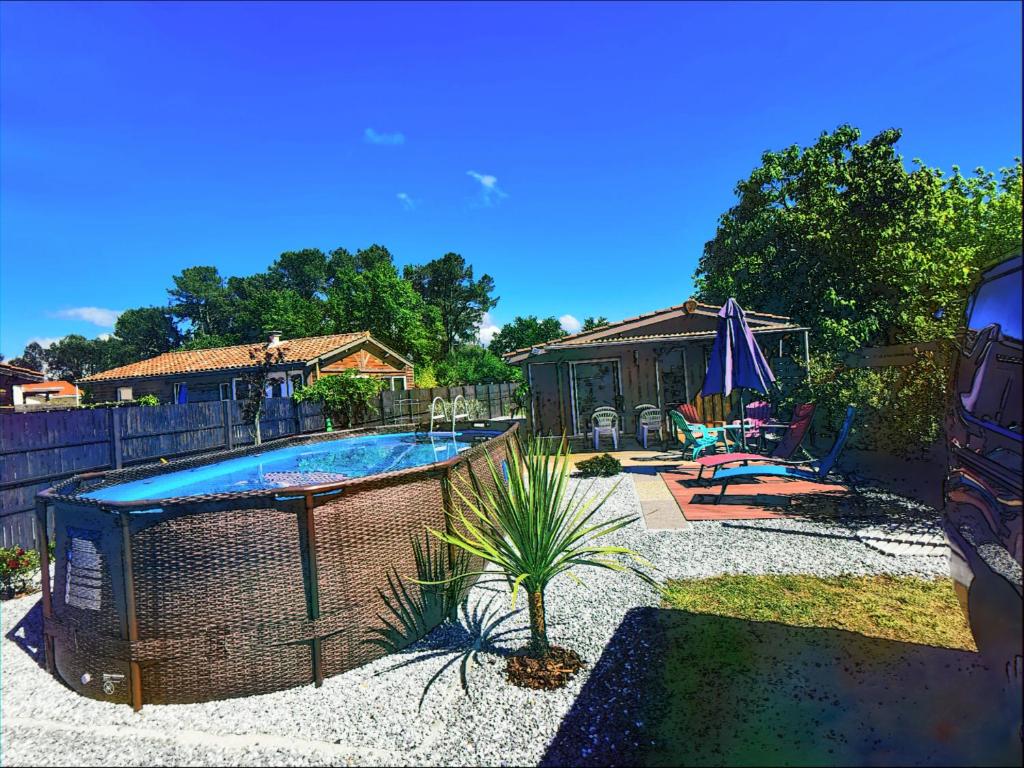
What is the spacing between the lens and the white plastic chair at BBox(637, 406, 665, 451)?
13201 millimetres

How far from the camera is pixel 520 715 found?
2936mm

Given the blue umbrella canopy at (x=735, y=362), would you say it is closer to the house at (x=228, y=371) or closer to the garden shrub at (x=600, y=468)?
the garden shrub at (x=600, y=468)

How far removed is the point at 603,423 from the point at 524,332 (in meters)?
38.4

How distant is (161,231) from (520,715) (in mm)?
48022

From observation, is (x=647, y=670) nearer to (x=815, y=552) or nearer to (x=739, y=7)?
(x=815, y=552)

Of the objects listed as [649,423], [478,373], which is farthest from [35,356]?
[649,423]

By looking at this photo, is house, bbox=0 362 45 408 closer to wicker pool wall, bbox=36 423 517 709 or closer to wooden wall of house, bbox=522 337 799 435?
wooden wall of house, bbox=522 337 799 435

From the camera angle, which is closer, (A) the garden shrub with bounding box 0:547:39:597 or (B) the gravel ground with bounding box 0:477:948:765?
(B) the gravel ground with bounding box 0:477:948:765

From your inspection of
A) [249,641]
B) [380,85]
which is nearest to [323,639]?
[249,641]

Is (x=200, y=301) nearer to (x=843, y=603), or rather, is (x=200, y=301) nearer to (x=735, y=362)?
(x=735, y=362)

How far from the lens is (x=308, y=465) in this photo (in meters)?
9.49

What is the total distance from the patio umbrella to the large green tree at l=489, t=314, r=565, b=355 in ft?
133

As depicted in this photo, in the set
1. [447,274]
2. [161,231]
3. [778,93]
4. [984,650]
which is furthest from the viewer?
[447,274]

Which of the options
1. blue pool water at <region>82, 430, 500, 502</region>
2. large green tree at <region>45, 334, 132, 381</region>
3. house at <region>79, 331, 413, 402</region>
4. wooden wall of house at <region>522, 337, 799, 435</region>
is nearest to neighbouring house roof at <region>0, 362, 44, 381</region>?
house at <region>79, 331, 413, 402</region>
